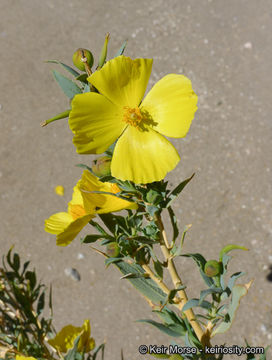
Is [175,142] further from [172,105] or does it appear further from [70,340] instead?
[172,105]

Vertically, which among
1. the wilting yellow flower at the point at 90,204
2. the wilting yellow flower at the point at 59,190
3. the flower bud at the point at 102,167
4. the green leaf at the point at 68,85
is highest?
the green leaf at the point at 68,85

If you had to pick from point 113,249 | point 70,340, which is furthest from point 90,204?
point 70,340

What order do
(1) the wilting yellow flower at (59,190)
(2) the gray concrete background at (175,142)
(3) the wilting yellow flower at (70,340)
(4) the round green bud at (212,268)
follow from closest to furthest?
(4) the round green bud at (212,268) < (3) the wilting yellow flower at (70,340) < (2) the gray concrete background at (175,142) < (1) the wilting yellow flower at (59,190)

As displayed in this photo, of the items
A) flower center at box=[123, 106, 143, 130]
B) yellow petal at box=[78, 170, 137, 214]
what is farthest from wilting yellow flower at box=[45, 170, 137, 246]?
flower center at box=[123, 106, 143, 130]

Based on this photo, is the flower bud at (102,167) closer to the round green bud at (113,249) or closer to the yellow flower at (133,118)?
the yellow flower at (133,118)

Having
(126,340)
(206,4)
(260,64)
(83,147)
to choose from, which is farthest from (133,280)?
(206,4)

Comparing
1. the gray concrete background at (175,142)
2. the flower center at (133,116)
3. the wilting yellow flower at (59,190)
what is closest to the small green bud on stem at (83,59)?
the flower center at (133,116)
